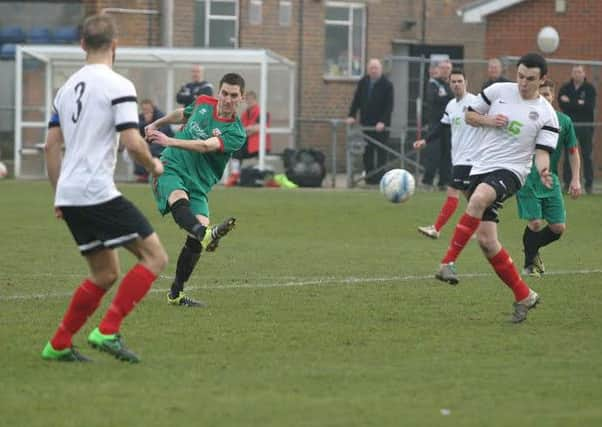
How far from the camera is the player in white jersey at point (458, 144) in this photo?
15945 mm

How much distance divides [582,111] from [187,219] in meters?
15.3

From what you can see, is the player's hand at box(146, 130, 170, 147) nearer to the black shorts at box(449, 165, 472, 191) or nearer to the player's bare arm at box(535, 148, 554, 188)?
the player's bare arm at box(535, 148, 554, 188)

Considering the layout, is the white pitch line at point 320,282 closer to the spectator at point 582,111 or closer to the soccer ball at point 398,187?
the soccer ball at point 398,187

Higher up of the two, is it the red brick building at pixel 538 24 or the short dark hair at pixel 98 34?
the red brick building at pixel 538 24

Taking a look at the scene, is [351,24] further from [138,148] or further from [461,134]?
[138,148]

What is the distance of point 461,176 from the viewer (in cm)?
1599

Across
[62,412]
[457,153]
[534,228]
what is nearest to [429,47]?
[457,153]

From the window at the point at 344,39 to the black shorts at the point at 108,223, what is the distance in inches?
1030

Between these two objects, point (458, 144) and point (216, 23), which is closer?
point (458, 144)

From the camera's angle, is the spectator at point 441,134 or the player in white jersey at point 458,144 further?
the spectator at point 441,134

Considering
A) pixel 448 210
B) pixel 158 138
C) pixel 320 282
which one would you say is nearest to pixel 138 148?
pixel 158 138

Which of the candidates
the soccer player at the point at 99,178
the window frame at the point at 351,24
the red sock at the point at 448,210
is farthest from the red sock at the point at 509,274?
the window frame at the point at 351,24

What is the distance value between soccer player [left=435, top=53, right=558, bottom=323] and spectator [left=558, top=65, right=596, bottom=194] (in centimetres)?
1370

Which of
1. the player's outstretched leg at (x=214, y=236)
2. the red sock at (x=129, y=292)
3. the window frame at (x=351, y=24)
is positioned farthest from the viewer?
the window frame at (x=351, y=24)
